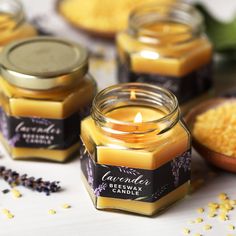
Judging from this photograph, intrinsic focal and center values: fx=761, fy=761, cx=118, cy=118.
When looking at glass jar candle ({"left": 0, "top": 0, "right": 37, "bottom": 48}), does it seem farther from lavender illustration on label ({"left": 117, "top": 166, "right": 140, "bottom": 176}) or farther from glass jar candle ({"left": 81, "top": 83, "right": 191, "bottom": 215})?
lavender illustration on label ({"left": 117, "top": 166, "right": 140, "bottom": 176})

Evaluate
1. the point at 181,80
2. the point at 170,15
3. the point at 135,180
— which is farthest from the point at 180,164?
the point at 170,15

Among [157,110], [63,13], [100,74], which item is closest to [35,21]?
[63,13]

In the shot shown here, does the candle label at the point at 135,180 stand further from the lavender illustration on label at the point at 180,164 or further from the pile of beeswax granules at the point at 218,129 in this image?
the pile of beeswax granules at the point at 218,129

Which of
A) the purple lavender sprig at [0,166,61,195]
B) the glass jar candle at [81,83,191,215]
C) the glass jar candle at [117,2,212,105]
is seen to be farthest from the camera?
the glass jar candle at [117,2,212,105]

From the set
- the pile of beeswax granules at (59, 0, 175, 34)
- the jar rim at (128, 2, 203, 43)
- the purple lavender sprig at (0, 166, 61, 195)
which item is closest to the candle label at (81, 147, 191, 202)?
the purple lavender sprig at (0, 166, 61, 195)

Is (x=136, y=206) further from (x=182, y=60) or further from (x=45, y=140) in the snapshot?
(x=182, y=60)

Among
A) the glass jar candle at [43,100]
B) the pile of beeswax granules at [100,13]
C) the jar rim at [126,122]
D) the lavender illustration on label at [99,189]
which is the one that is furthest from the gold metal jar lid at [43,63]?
the pile of beeswax granules at [100,13]
